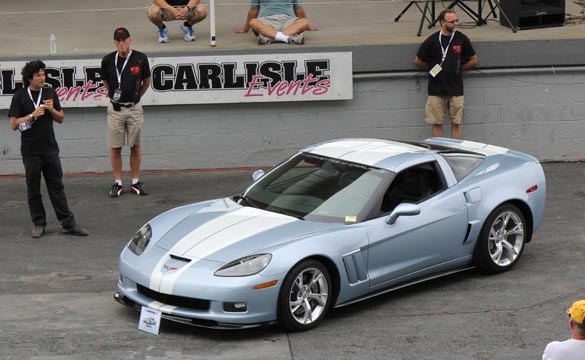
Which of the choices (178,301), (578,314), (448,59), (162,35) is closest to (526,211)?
(178,301)

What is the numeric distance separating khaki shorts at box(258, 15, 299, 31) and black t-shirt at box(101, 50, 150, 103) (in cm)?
239

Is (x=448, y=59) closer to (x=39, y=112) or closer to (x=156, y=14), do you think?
(x=156, y=14)

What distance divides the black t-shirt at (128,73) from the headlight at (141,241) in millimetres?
3864

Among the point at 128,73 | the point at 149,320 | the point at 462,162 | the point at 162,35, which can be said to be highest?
the point at 162,35

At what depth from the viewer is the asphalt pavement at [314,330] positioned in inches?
311

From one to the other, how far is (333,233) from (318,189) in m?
0.82

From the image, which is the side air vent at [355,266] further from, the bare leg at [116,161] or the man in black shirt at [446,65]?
the man in black shirt at [446,65]

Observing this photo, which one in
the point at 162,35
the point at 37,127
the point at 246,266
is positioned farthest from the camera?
the point at 162,35

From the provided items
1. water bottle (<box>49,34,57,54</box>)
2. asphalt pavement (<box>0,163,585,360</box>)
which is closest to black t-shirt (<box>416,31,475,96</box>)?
asphalt pavement (<box>0,163,585,360</box>)

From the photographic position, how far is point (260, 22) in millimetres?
14281

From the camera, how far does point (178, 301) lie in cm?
806

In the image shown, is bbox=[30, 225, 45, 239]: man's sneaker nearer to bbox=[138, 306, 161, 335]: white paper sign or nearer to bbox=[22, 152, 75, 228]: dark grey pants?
bbox=[22, 152, 75, 228]: dark grey pants

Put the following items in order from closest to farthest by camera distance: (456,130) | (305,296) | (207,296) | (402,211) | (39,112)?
(207,296)
(305,296)
(402,211)
(39,112)
(456,130)

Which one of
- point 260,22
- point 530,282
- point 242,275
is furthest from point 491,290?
point 260,22
